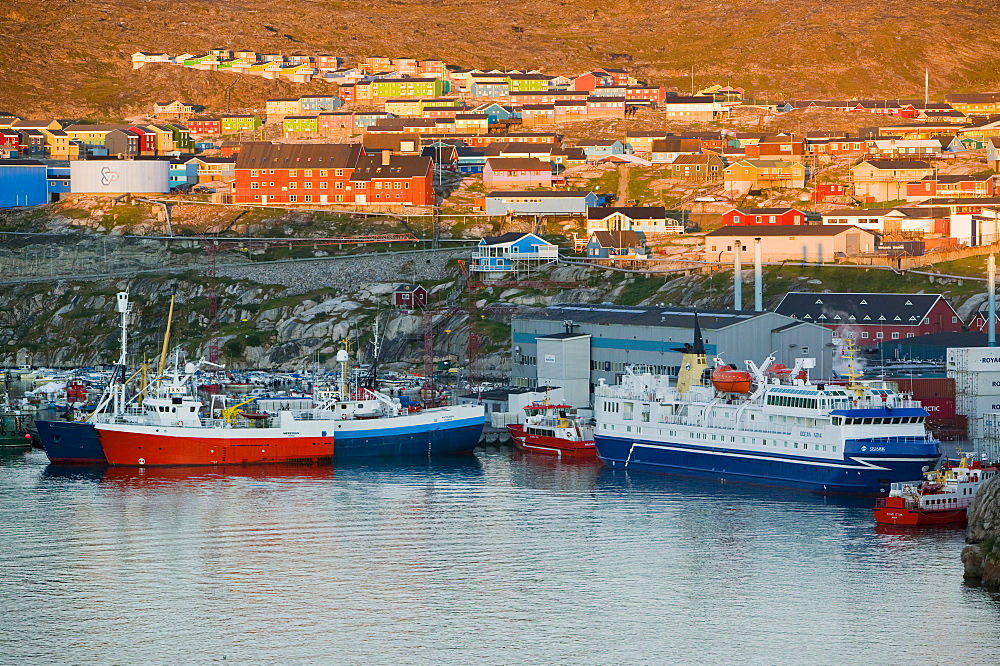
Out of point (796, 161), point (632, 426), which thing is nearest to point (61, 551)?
point (632, 426)

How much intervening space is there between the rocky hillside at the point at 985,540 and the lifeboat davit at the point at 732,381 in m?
19.4

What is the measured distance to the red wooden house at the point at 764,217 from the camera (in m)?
108

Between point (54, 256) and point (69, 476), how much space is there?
168 feet

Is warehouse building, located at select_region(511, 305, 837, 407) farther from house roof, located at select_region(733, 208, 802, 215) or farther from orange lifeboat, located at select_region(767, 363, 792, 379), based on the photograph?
house roof, located at select_region(733, 208, 802, 215)

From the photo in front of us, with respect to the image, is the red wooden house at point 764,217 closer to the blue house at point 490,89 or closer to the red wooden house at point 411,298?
the red wooden house at point 411,298

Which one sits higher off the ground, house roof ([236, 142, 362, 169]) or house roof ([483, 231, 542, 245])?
house roof ([236, 142, 362, 169])

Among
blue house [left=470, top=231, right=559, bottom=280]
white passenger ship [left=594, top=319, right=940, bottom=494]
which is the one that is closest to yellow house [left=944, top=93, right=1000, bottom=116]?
blue house [left=470, top=231, right=559, bottom=280]

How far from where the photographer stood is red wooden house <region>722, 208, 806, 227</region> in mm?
107938

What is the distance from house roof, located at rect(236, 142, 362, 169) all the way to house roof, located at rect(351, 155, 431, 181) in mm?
957

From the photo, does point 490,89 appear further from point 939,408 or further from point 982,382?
point 982,382

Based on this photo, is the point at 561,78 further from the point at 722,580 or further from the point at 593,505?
the point at 722,580

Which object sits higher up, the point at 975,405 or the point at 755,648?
the point at 975,405

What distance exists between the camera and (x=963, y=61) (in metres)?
197

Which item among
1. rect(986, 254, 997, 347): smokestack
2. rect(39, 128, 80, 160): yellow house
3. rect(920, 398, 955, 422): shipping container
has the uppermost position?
rect(39, 128, 80, 160): yellow house
